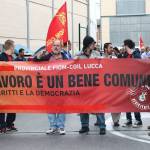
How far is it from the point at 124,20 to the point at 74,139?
243ft

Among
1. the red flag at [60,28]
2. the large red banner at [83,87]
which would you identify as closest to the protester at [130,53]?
the large red banner at [83,87]

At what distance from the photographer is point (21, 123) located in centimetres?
1236

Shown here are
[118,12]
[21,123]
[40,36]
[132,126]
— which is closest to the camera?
[132,126]

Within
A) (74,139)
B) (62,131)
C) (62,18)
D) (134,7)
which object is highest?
(134,7)

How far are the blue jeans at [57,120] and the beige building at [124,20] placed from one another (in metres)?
70.5

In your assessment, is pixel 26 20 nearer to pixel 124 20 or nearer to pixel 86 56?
pixel 86 56

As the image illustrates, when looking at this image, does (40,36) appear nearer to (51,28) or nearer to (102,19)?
(51,28)

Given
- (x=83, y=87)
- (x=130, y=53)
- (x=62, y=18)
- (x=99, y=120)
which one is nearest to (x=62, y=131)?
(x=99, y=120)

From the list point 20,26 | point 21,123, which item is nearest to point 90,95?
point 21,123

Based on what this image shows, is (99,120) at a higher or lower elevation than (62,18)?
lower

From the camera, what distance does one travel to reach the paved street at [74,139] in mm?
9305

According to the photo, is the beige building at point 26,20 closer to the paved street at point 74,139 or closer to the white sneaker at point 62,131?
the paved street at point 74,139

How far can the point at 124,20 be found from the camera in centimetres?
8319

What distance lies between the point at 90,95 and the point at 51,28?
4.05 m
